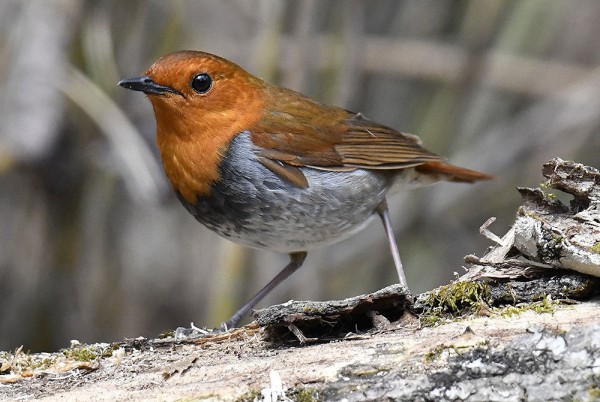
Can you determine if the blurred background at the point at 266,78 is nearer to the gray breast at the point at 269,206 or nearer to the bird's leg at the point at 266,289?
the bird's leg at the point at 266,289

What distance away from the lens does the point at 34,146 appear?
4.55 meters

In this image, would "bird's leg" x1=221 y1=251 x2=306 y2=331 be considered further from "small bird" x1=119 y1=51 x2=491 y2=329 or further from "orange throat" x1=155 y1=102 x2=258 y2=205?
"orange throat" x1=155 y1=102 x2=258 y2=205

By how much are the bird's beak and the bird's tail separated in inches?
61.6

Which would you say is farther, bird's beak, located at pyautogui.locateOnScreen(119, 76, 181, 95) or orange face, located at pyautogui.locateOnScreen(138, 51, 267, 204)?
orange face, located at pyautogui.locateOnScreen(138, 51, 267, 204)

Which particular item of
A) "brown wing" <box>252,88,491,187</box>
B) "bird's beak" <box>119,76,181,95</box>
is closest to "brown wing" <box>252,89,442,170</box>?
"brown wing" <box>252,88,491,187</box>

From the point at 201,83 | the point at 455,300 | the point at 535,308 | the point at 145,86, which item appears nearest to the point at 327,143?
the point at 201,83

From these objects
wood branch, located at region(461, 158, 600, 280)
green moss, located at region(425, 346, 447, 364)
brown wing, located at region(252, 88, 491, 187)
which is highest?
brown wing, located at region(252, 88, 491, 187)

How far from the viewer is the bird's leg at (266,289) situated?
14.8 ft

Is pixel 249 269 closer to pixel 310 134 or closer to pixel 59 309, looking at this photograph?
pixel 310 134

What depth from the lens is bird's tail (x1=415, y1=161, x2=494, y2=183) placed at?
483 cm

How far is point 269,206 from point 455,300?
125 centimetres

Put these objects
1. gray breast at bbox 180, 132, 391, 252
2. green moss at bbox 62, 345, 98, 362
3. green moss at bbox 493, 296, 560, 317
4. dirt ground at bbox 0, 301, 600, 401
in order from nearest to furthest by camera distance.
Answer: dirt ground at bbox 0, 301, 600, 401, green moss at bbox 493, 296, 560, 317, green moss at bbox 62, 345, 98, 362, gray breast at bbox 180, 132, 391, 252

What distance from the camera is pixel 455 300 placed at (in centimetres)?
301

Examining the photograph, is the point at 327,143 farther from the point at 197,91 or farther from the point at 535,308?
the point at 535,308
